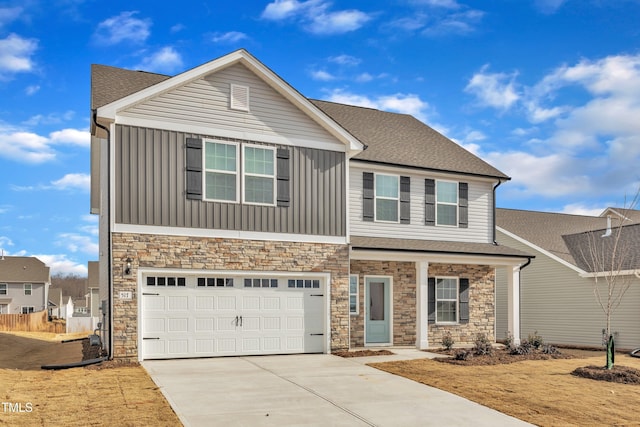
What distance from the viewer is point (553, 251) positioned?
1016 inches

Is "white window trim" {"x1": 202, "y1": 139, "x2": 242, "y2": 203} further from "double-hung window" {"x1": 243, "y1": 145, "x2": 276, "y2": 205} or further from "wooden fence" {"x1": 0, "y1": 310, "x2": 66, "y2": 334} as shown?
"wooden fence" {"x1": 0, "y1": 310, "x2": 66, "y2": 334}

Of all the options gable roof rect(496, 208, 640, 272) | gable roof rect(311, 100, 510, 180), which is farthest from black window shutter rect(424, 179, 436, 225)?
gable roof rect(496, 208, 640, 272)

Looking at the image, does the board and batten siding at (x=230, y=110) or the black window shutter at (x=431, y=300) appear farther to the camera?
the black window shutter at (x=431, y=300)

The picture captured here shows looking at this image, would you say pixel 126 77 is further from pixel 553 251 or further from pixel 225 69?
pixel 553 251

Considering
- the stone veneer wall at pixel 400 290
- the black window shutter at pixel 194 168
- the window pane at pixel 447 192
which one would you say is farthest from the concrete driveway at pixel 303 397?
the window pane at pixel 447 192

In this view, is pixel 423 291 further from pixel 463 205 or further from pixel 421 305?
pixel 463 205

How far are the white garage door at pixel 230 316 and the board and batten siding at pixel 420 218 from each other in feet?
9.67

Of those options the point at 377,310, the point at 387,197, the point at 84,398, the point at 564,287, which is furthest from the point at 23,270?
the point at 84,398

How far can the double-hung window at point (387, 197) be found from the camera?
19375 mm

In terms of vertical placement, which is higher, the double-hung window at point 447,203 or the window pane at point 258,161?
the window pane at point 258,161

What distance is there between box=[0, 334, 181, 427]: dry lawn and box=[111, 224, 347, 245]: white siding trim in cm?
322

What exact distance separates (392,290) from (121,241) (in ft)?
28.7

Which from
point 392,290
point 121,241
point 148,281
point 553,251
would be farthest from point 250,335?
point 553,251

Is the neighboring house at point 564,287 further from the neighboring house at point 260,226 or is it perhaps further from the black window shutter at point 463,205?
the neighboring house at point 260,226
